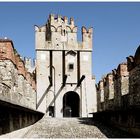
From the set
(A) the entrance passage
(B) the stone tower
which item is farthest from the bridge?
(A) the entrance passage

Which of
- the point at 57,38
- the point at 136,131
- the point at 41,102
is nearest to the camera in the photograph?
the point at 136,131

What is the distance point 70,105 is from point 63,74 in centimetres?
404

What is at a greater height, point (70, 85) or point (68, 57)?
point (68, 57)

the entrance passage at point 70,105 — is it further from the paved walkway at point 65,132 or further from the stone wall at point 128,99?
the paved walkway at point 65,132

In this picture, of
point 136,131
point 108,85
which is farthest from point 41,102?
point 136,131

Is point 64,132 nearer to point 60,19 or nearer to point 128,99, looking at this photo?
point 128,99

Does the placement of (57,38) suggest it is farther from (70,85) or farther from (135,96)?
(135,96)

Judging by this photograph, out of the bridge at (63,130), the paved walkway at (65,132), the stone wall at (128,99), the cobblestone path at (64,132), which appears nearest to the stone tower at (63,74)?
the stone wall at (128,99)

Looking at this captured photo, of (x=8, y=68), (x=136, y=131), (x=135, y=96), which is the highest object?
(x=8, y=68)

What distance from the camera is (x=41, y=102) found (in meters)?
31.9

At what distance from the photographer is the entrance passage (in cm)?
3472

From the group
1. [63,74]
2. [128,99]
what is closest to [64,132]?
[128,99]

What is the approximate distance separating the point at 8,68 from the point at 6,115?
189 inches

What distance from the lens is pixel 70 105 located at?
35.7 m
